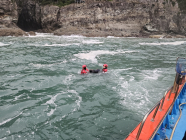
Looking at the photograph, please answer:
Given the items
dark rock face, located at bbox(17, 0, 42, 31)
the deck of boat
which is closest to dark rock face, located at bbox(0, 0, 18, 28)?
dark rock face, located at bbox(17, 0, 42, 31)

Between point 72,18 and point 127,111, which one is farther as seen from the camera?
point 72,18

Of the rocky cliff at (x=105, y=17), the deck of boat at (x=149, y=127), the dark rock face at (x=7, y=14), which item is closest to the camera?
the deck of boat at (x=149, y=127)

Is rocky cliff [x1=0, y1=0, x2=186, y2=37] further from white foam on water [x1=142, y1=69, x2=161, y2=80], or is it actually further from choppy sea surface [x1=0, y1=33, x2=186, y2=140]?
choppy sea surface [x1=0, y1=33, x2=186, y2=140]

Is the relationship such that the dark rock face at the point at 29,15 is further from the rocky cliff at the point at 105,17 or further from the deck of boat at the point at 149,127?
the deck of boat at the point at 149,127

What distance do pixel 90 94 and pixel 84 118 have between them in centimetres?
196

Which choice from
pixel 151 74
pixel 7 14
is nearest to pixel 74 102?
pixel 151 74

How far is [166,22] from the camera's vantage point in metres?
49.9

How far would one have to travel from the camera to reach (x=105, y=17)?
4900 cm

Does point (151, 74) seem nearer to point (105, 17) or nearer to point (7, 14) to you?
point (105, 17)

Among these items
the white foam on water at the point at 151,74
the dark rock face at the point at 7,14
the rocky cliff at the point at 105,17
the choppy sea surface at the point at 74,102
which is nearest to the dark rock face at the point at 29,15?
the rocky cliff at the point at 105,17

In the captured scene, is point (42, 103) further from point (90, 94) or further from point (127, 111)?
point (127, 111)

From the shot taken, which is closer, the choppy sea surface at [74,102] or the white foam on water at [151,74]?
the choppy sea surface at [74,102]

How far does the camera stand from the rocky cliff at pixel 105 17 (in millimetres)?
48250

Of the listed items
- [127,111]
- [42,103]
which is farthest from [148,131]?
[42,103]
